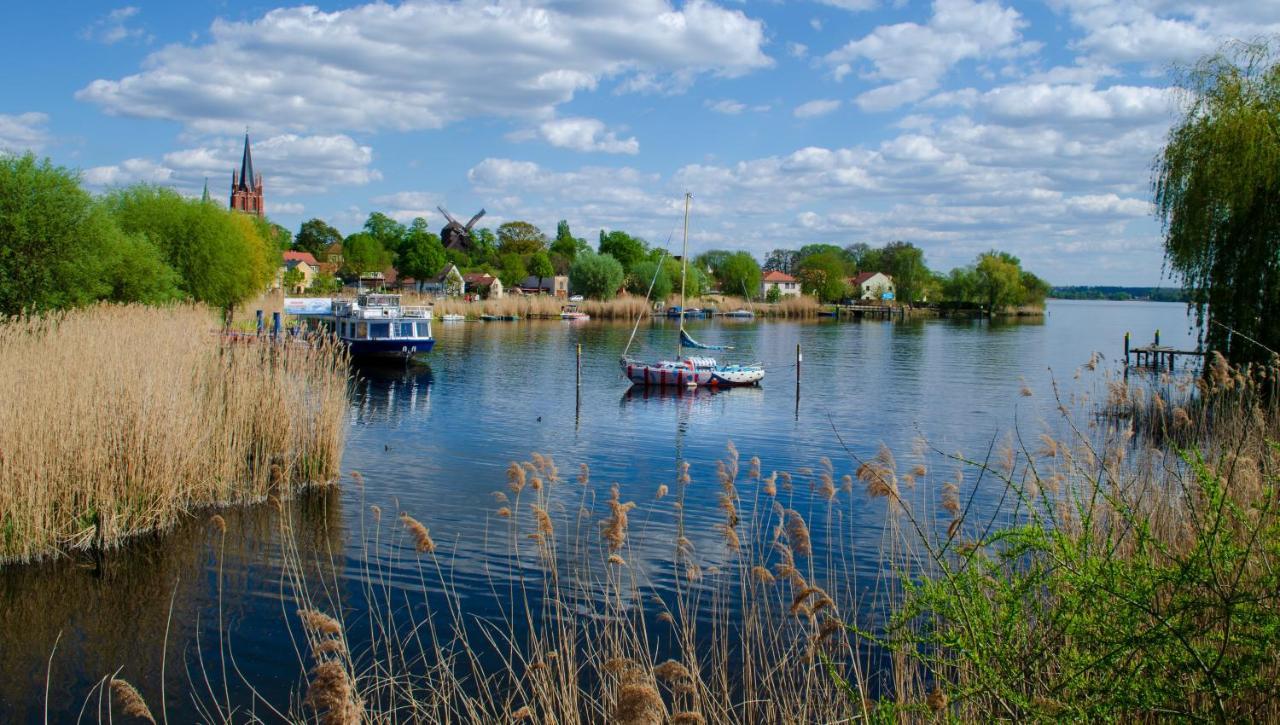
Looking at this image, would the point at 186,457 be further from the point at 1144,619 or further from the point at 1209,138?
the point at 1209,138

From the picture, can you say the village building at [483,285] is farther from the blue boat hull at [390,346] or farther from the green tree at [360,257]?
the blue boat hull at [390,346]

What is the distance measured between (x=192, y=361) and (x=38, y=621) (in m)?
5.88

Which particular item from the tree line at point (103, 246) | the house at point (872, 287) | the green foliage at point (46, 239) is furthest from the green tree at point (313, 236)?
the green foliage at point (46, 239)

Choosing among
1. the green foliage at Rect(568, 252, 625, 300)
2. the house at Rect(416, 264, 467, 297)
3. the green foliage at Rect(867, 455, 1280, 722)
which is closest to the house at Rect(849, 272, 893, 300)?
the green foliage at Rect(568, 252, 625, 300)

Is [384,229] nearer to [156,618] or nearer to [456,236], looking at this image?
[456,236]

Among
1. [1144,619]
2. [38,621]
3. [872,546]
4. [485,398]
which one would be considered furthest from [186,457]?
[485,398]

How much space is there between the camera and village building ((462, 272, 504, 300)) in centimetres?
11525

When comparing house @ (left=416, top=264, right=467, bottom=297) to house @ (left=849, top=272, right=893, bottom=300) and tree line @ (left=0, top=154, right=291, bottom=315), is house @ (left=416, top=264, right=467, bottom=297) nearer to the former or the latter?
tree line @ (left=0, top=154, right=291, bottom=315)

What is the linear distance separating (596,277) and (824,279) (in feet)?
157

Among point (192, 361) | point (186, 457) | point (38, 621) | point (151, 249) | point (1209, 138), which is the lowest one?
point (38, 621)

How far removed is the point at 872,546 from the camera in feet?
44.9

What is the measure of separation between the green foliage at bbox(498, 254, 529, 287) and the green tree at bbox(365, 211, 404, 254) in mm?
25032

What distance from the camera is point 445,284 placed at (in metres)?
119

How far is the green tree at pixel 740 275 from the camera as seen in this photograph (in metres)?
148
